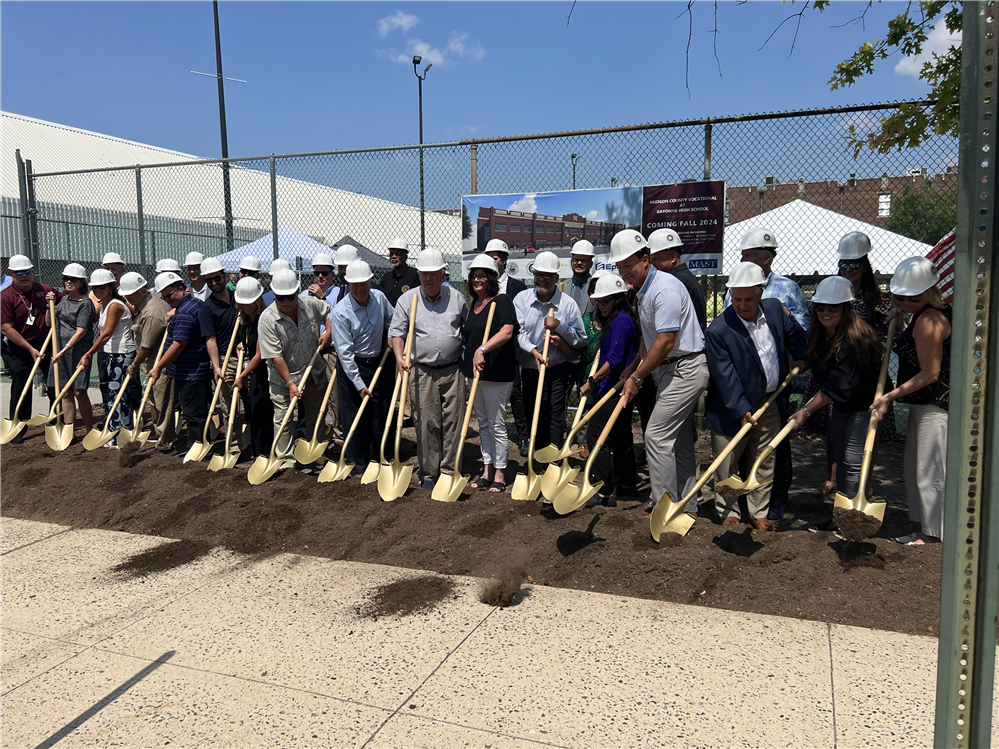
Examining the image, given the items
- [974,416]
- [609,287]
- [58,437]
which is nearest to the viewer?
[974,416]

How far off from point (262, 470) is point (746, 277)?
13.8 feet

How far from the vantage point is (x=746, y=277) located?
14.9ft

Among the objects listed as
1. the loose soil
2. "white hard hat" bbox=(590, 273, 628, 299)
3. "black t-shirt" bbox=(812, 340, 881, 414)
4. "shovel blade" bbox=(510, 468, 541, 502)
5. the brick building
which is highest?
the brick building

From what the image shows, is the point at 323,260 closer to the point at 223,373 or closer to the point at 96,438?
the point at 223,373

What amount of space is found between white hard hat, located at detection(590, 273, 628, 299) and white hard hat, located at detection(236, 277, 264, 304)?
10.5 ft

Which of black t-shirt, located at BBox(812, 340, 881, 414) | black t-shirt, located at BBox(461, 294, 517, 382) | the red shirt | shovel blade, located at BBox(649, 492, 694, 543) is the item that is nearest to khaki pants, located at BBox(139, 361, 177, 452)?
the red shirt

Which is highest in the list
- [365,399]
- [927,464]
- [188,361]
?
[188,361]

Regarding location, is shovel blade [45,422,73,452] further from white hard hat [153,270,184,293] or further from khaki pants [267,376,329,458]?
khaki pants [267,376,329,458]

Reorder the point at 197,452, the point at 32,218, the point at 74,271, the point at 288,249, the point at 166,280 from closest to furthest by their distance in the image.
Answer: the point at 197,452 → the point at 166,280 → the point at 74,271 → the point at 32,218 → the point at 288,249

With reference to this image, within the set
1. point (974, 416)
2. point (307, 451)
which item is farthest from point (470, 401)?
point (974, 416)

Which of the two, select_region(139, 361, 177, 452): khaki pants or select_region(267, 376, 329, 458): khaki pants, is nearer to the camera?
select_region(267, 376, 329, 458): khaki pants

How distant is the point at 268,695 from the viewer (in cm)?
321

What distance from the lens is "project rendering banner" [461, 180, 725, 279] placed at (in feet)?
22.9

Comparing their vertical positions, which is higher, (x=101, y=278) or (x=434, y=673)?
(x=101, y=278)
